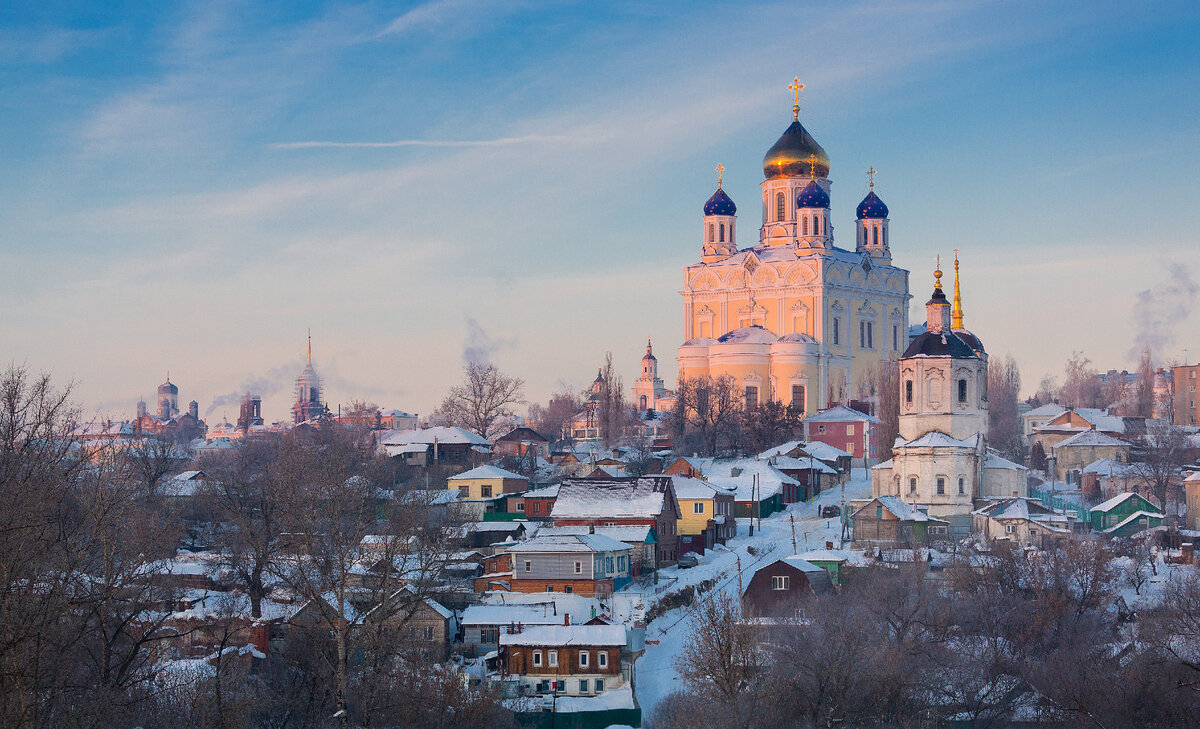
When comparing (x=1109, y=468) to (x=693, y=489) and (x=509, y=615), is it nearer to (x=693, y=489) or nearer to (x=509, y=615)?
(x=693, y=489)

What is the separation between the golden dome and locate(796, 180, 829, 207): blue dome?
3.77ft

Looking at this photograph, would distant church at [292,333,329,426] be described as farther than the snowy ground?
Yes

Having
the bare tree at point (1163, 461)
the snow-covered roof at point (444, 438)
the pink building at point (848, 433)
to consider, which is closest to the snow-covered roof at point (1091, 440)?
the bare tree at point (1163, 461)

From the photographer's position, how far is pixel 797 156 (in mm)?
65188

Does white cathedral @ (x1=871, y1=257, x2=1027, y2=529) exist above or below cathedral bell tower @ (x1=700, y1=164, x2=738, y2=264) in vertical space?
below

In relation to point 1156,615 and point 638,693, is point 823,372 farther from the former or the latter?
point 638,693

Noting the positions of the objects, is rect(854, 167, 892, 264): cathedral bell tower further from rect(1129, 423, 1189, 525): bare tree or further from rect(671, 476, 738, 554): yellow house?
rect(671, 476, 738, 554): yellow house

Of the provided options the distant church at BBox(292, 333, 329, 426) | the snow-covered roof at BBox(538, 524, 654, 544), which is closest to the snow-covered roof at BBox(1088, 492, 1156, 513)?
the snow-covered roof at BBox(538, 524, 654, 544)

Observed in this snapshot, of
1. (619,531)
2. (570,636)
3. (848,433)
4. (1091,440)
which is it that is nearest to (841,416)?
(848,433)

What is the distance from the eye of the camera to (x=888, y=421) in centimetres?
4894

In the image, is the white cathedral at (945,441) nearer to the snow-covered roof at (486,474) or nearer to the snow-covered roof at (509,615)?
the snow-covered roof at (486,474)

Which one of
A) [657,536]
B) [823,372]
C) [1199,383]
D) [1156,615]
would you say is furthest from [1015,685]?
[1199,383]

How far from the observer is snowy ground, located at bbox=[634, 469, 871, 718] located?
26.5m

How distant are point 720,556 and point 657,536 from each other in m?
2.04
